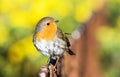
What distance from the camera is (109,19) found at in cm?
380

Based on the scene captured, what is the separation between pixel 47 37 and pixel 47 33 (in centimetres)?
2

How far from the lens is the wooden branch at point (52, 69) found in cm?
117

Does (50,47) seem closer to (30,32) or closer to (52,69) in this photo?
(52,69)

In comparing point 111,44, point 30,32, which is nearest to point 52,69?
point 30,32

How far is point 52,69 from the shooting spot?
1254 millimetres

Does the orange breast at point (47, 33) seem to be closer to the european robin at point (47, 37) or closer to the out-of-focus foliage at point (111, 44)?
the european robin at point (47, 37)

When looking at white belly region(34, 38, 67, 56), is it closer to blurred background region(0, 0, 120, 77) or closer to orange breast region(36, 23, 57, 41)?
orange breast region(36, 23, 57, 41)

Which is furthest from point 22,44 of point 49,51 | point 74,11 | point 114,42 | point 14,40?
point 49,51

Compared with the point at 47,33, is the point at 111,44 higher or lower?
lower

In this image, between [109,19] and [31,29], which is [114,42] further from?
[31,29]

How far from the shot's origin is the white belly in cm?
124

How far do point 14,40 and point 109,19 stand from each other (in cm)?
73

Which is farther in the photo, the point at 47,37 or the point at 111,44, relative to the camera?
the point at 111,44

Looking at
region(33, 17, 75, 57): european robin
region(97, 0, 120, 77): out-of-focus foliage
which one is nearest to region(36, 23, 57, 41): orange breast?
region(33, 17, 75, 57): european robin
